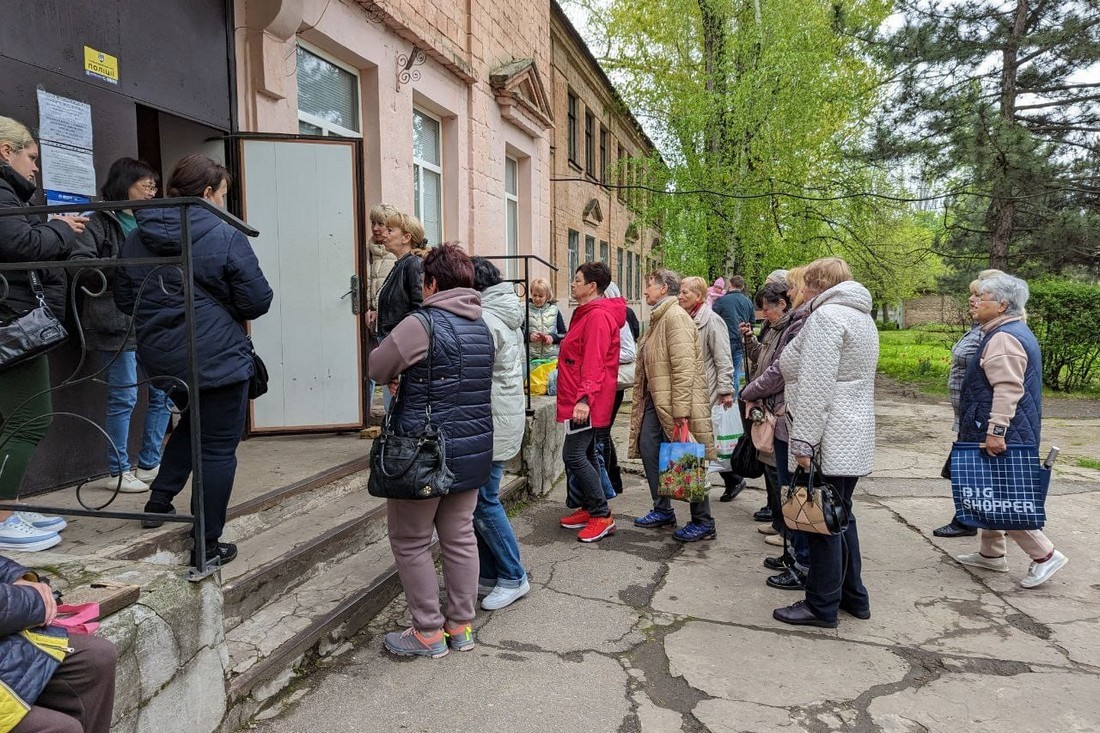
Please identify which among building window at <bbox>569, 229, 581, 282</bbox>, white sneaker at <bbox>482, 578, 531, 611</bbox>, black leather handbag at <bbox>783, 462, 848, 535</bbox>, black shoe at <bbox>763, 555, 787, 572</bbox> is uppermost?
building window at <bbox>569, 229, 581, 282</bbox>

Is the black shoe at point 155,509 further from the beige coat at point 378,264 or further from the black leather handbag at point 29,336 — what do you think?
the beige coat at point 378,264

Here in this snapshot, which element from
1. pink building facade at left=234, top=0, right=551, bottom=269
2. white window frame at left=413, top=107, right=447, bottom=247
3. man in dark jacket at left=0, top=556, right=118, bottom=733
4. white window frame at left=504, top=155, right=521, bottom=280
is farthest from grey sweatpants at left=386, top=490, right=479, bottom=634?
white window frame at left=504, top=155, right=521, bottom=280

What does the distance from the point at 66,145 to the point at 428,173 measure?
459 cm

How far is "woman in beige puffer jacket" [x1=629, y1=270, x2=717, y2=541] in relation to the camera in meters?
4.54

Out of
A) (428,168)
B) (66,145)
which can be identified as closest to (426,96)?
(428,168)

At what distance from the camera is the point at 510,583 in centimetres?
383

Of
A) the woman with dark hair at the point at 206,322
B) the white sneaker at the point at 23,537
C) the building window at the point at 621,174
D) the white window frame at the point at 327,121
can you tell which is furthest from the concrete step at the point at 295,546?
the building window at the point at 621,174

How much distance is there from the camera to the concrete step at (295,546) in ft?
10.1

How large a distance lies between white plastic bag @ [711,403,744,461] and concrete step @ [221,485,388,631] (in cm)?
255

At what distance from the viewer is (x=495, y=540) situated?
374 centimetres

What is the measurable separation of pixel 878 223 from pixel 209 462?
45.3 feet

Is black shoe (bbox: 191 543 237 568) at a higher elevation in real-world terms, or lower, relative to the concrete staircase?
higher

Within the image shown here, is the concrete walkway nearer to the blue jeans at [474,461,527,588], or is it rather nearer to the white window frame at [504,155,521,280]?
the blue jeans at [474,461,527,588]

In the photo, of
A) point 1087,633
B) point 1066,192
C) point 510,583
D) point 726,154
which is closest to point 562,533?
point 510,583
